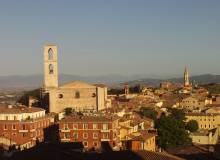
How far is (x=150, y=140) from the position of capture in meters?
41.4

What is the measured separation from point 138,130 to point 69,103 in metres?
19.3

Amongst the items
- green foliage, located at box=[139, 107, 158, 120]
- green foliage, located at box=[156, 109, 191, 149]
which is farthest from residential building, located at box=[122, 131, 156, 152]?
green foliage, located at box=[139, 107, 158, 120]

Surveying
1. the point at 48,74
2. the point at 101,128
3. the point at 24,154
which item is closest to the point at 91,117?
the point at 101,128

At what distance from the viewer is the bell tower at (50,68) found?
2827 inches

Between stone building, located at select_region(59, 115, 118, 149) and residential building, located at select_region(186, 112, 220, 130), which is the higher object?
stone building, located at select_region(59, 115, 118, 149)

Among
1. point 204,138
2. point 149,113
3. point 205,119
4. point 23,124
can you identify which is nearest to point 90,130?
point 23,124

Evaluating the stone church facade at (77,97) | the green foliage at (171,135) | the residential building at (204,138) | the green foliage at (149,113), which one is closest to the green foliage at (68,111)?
the stone church facade at (77,97)

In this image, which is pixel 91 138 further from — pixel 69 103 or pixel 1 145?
pixel 69 103

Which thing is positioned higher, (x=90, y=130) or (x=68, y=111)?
(x=68, y=111)

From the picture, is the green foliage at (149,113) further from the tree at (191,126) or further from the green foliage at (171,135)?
the green foliage at (171,135)

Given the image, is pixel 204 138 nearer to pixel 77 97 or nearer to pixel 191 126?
pixel 191 126

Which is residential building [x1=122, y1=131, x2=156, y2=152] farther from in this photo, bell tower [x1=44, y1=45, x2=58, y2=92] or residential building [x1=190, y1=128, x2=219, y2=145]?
bell tower [x1=44, y1=45, x2=58, y2=92]

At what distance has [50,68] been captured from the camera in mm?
73062

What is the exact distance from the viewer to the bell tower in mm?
71812
